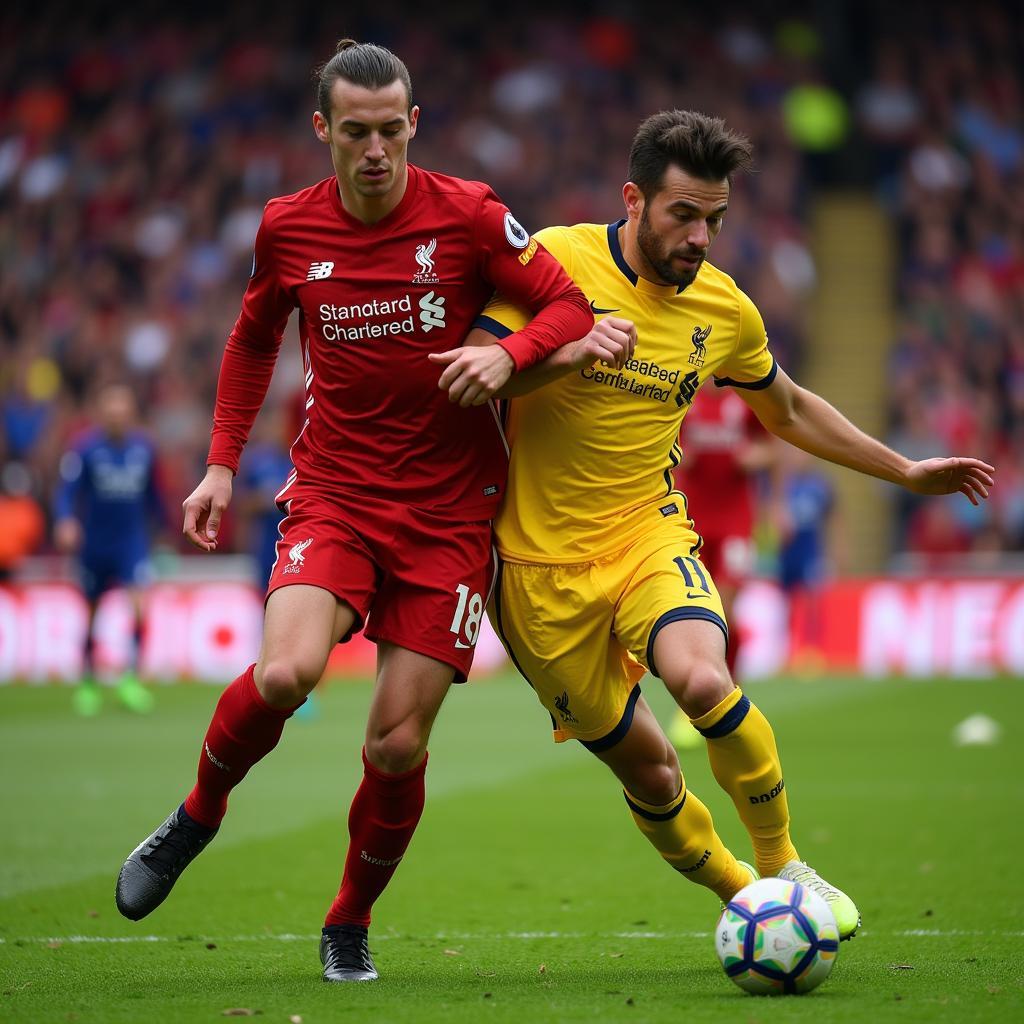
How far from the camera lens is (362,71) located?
493 centimetres

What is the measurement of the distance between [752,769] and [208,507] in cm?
178

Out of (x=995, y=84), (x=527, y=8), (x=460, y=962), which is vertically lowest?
(x=460, y=962)

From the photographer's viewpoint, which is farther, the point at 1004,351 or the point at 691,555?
the point at 1004,351

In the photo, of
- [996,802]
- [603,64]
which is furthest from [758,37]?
[996,802]

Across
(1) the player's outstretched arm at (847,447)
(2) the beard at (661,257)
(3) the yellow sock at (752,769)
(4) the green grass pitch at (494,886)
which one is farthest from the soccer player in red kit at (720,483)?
(3) the yellow sock at (752,769)

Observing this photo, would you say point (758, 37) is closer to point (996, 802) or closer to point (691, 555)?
point (996, 802)

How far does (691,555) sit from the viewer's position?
5336 millimetres

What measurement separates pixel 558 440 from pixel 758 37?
2214 cm

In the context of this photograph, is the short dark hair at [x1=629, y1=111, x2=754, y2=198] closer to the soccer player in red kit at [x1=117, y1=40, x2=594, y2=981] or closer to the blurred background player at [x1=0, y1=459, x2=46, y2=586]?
the soccer player in red kit at [x1=117, y1=40, x2=594, y2=981]

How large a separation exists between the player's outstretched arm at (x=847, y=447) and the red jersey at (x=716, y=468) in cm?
503

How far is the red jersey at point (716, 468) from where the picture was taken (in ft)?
35.2

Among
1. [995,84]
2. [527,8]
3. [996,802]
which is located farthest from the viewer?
[527,8]

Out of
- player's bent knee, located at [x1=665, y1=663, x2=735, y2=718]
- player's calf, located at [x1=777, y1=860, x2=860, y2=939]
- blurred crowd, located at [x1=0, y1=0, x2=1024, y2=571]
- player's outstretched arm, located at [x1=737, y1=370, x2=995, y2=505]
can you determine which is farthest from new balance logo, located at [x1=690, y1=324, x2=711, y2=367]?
blurred crowd, located at [x1=0, y1=0, x2=1024, y2=571]

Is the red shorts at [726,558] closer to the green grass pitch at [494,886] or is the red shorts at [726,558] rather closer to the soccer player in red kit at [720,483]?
the soccer player in red kit at [720,483]
